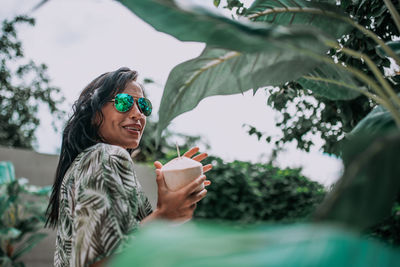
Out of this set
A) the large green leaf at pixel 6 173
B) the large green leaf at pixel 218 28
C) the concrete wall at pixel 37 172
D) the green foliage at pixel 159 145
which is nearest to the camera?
the large green leaf at pixel 218 28

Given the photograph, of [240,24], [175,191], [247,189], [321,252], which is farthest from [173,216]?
[247,189]

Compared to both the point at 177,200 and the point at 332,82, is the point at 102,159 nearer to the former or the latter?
the point at 177,200

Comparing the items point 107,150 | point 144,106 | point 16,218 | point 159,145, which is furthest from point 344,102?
point 159,145

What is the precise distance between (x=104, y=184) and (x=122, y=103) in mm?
549

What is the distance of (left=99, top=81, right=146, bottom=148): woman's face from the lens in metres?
1.40

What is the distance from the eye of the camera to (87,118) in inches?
56.9

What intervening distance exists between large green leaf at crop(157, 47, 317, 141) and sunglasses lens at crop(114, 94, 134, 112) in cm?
55

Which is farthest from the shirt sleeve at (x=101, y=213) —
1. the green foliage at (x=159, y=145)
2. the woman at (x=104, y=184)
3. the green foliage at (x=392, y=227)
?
the green foliage at (x=159, y=145)

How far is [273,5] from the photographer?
0.97m

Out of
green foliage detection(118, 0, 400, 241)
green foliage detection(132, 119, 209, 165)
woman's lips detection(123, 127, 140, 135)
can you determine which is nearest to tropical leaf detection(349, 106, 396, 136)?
green foliage detection(118, 0, 400, 241)

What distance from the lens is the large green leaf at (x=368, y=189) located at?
359 millimetres

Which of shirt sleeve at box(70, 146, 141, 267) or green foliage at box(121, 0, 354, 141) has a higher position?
green foliage at box(121, 0, 354, 141)

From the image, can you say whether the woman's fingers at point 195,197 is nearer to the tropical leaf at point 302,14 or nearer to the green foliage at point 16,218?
the tropical leaf at point 302,14

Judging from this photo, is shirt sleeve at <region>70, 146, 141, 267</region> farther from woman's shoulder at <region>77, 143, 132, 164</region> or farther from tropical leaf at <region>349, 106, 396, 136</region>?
tropical leaf at <region>349, 106, 396, 136</region>
